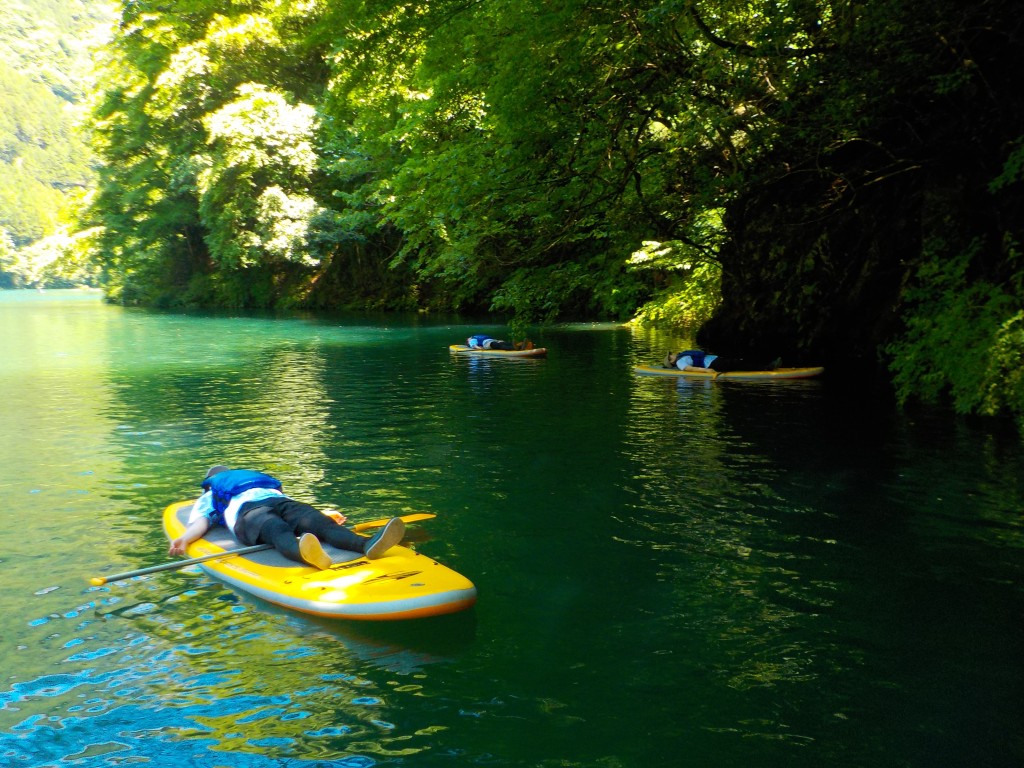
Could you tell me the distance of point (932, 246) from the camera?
12242 mm

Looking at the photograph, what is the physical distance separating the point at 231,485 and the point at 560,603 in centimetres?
276

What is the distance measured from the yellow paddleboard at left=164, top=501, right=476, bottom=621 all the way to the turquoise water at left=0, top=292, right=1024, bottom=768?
14 cm

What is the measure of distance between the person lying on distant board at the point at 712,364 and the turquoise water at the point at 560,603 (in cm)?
344

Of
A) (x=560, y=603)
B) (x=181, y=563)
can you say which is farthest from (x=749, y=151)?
(x=181, y=563)

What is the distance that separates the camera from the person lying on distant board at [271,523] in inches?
243

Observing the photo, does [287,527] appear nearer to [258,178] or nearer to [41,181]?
[258,178]

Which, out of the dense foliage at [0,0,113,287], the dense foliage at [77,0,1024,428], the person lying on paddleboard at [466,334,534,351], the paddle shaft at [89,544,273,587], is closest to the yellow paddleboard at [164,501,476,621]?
the paddle shaft at [89,544,273,587]

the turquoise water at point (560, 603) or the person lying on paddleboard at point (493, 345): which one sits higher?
the person lying on paddleboard at point (493, 345)

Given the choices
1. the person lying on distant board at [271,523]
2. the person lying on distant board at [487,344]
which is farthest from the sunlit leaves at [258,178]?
the person lying on distant board at [271,523]

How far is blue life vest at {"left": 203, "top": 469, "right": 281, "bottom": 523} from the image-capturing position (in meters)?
7.05

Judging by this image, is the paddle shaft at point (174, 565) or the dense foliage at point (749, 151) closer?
the paddle shaft at point (174, 565)

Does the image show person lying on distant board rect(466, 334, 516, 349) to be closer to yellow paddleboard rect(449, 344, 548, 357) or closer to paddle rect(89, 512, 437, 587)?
yellow paddleboard rect(449, 344, 548, 357)

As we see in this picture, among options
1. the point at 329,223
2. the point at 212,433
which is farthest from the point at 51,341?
the point at 212,433

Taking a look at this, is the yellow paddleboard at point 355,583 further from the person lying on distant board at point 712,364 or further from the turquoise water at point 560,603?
the person lying on distant board at point 712,364
